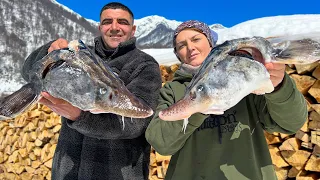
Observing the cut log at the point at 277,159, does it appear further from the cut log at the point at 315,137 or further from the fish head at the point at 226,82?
the fish head at the point at 226,82

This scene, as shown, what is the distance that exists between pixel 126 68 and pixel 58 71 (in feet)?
2.30

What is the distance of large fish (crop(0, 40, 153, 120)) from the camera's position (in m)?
1.50

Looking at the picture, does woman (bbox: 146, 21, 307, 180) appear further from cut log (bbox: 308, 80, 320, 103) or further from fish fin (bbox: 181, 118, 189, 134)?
cut log (bbox: 308, 80, 320, 103)

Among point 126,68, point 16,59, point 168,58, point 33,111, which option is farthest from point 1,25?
point 126,68

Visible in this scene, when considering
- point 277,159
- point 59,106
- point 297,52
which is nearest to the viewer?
point 297,52

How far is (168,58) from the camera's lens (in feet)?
17.1

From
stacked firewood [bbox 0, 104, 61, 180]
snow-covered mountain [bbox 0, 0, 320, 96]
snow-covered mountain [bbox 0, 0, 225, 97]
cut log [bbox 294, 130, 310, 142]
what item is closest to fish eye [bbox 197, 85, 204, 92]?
cut log [bbox 294, 130, 310, 142]

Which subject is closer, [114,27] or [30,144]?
[114,27]

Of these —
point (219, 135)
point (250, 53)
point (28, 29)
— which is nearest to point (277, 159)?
point (219, 135)

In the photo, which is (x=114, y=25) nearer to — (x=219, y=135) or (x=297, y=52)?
(x=219, y=135)

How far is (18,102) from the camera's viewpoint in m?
1.60

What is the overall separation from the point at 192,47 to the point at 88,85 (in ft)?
2.17

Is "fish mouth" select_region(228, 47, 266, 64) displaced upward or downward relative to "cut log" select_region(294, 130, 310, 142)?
upward

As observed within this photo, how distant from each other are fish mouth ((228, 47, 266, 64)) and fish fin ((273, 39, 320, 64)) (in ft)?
0.19
